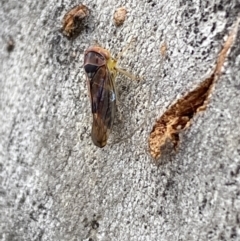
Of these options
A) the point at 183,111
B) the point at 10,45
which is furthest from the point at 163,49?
the point at 10,45

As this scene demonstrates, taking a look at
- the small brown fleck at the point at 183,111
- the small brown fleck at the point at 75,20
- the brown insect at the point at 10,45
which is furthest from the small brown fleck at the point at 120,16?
the brown insect at the point at 10,45

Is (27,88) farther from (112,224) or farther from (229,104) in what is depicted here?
(229,104)

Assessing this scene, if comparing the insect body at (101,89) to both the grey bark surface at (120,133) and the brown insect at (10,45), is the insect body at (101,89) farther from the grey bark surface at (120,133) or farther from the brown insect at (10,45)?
the brown insect at (10,45)

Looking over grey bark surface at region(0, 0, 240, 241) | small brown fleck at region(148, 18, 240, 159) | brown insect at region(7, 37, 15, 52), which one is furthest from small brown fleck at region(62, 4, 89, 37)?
small brown fleck at region(148, 18, 240, 159)

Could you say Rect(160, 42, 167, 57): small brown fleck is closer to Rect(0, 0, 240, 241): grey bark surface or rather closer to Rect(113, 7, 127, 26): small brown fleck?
Rect(0, 0, 240, 241): grey bark surface

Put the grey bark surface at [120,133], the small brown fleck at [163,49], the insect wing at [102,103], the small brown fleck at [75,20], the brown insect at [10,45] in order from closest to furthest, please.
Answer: the grey bark surface at [120,133]
the small brown fleck at [163,49]
the insect wing at [102,103]
the small brown fleck at [75,20]
the brown insect at [10,45]

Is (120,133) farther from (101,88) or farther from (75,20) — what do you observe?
(75,20)

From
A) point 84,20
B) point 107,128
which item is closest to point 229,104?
point 107,128
